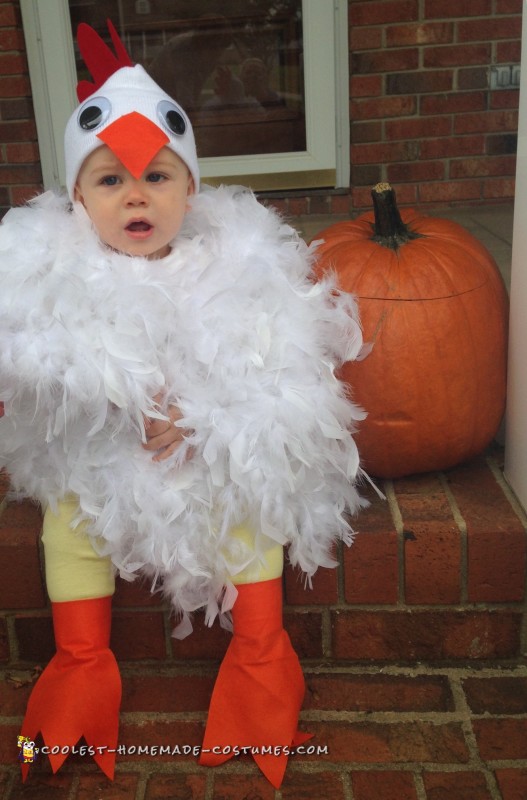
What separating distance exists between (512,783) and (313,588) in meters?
0.53

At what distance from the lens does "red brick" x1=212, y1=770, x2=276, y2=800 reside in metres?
1.48

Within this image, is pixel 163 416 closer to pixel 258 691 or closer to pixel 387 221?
pixel 258 691

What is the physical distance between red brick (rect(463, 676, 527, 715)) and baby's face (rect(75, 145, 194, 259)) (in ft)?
3.74

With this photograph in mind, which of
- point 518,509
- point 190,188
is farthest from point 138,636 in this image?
point 190,188

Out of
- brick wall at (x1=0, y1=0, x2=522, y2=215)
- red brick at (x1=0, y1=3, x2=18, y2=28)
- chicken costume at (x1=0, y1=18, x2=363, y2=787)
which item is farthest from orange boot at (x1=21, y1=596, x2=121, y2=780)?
red brick at (x1=0, y1=3, x2=18, y2=28)

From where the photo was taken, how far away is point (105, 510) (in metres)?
1.55

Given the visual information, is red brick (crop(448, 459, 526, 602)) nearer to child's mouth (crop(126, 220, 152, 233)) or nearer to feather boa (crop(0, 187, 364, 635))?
feather boa (crop(0, 187, 364, 635))

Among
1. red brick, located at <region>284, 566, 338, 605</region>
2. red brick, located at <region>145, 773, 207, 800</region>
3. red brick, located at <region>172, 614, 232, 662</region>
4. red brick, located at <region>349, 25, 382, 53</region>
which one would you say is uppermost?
red brick, located at <region>349, 25, 382, 53</region>

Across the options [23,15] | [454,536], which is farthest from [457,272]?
[23,15]

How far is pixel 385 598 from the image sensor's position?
1.76 m

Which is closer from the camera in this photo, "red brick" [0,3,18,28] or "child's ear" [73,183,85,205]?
"child's ear" [73,183,85,205]

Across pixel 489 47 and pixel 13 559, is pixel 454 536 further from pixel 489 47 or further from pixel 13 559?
pixel 489 47

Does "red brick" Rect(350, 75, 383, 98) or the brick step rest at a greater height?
"red brick" Rect(350, 75, 383, 98)

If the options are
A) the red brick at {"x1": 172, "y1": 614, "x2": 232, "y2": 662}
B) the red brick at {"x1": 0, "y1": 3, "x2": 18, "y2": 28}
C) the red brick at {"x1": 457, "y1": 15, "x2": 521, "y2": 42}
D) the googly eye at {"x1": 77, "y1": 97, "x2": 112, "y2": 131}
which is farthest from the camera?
the red brick at {"x1": 457, "y1": 15, "x2": 521, "y2": 42}
